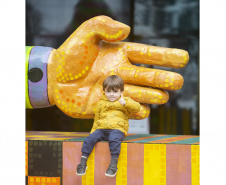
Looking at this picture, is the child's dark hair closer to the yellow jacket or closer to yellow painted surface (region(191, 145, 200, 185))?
the yellow jacket

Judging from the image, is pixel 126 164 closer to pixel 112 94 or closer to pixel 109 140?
pixel 109 140

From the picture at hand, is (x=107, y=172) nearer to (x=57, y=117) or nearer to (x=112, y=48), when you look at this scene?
(x=112, y=48)

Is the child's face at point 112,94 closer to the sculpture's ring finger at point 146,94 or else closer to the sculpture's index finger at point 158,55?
the sculpture's ring finger at point 146,94

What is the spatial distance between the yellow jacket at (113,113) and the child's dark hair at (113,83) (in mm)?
63

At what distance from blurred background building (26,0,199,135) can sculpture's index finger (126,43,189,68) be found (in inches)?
22.1

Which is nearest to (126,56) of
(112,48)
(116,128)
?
(112,48)

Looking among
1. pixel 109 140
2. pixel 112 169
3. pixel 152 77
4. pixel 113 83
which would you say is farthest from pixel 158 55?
pixel 112 169

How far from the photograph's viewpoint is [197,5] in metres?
2.12

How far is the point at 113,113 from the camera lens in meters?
1.52

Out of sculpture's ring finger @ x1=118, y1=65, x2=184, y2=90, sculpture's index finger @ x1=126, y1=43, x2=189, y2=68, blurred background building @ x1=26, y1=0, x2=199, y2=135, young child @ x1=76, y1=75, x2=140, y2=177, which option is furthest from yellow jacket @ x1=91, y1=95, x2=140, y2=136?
blurred background building @ x1=26, y1=0, x2=199, y2=135

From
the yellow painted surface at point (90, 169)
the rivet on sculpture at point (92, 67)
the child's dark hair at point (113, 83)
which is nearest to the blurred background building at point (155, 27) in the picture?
the rivet on sculpture at point (92, 67)

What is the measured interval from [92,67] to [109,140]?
1.41 ft

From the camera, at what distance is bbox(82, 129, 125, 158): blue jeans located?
53.8 inches

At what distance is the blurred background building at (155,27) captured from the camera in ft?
7.02
